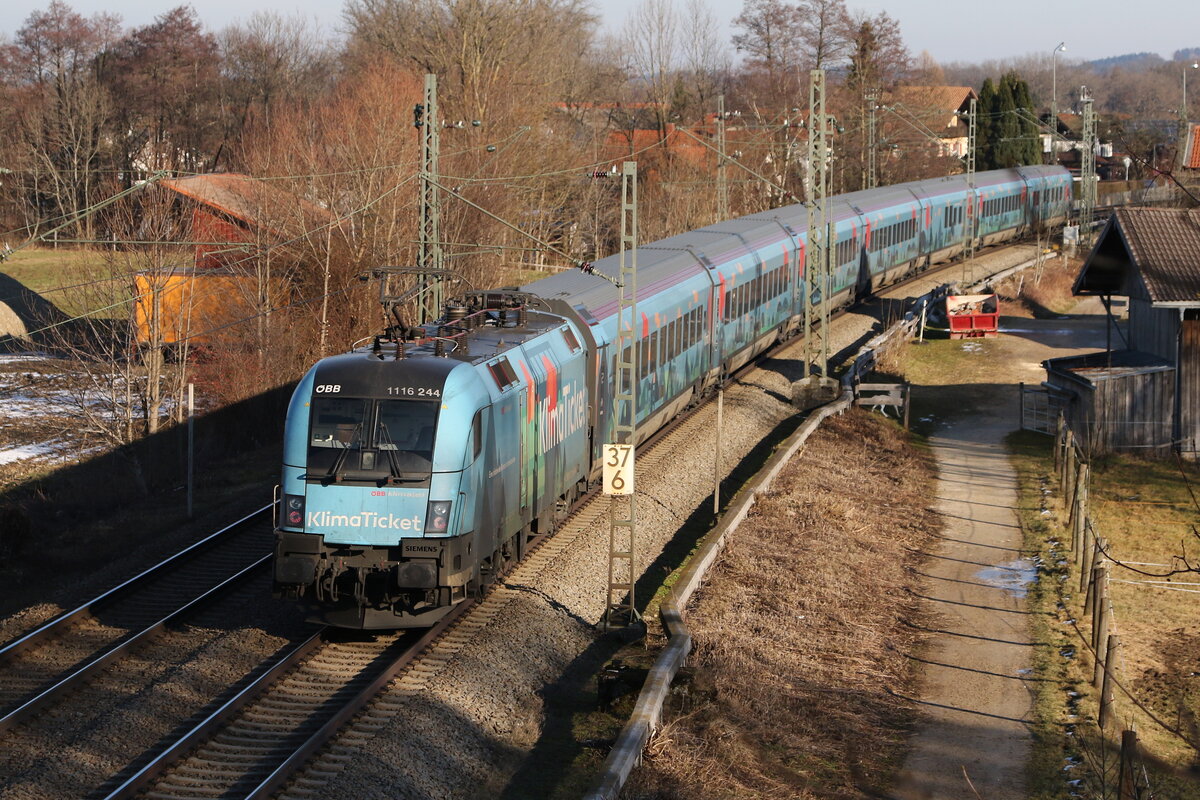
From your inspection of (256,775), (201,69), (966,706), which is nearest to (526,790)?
(256,775)

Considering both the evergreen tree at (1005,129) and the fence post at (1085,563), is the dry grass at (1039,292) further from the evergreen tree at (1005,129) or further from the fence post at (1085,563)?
the evergreen tree at (1005,129)

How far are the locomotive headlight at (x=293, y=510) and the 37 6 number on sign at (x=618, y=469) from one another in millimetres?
3466

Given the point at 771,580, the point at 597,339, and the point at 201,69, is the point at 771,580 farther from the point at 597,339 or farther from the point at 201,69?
the point at 201,69

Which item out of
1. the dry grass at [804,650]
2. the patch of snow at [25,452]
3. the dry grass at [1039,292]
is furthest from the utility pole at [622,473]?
the dry grass at [1039,292]

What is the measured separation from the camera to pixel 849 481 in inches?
930

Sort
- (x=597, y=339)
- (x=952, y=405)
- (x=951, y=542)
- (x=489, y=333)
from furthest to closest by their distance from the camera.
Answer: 1. (x=952, y=405)
2. (x=951, y=542)
3. (x=597, y=339)
4. (x=489, y=333)

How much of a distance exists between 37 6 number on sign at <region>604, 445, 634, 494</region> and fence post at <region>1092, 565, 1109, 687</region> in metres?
5.36

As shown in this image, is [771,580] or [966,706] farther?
[771,580]

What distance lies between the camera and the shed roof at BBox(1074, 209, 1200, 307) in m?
24.7

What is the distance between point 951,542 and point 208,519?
1164cm

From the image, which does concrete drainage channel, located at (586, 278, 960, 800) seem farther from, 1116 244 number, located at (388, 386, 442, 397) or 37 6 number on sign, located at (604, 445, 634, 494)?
1116 244 number, located at (388, 386, 442, 397)

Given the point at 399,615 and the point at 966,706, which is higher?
the point at 399,615

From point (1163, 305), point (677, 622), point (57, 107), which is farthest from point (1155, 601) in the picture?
point (57, 107)

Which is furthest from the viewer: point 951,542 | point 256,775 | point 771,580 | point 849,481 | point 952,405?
point 952,405
